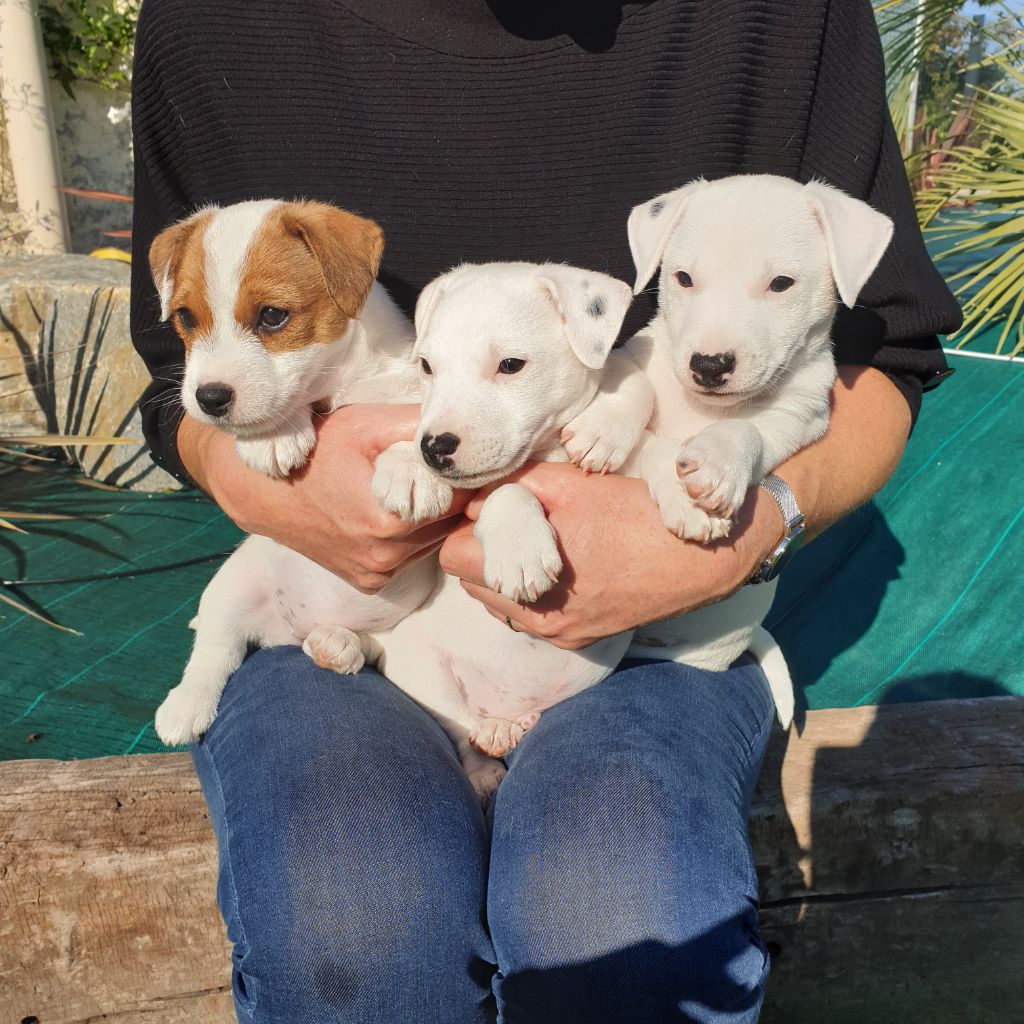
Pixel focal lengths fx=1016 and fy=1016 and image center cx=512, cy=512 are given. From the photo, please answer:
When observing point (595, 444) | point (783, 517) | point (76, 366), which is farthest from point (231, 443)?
point (76, 366)

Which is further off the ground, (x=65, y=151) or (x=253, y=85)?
(x=253, y=85)

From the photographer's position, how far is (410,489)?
1994 mm

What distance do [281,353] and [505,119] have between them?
0.86 meters

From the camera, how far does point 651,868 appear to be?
5.74ft

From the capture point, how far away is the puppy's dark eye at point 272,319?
2.20 m

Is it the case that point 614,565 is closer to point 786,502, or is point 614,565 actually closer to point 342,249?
point 786,502

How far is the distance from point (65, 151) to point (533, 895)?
7.16 metres

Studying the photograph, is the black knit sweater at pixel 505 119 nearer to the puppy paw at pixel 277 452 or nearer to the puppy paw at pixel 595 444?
the puppy paw at pixel 277 452

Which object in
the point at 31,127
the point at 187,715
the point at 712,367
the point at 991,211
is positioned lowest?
the point at 31,127

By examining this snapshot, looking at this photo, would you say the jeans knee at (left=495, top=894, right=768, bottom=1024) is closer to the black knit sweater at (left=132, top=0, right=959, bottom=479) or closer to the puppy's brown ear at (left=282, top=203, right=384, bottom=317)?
the puppy's brown ear at (left=282, top=203, right=384, bottom=317)

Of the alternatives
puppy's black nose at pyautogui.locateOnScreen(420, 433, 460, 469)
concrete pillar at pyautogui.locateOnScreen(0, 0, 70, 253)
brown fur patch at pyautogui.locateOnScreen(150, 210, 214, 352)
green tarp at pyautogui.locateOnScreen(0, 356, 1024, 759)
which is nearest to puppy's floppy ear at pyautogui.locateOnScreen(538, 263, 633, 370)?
puppy's black nose at pyautogui.locateOnScreen(420, 433, 460, 469)

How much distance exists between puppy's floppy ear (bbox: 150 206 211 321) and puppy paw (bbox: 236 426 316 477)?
0.39 meters

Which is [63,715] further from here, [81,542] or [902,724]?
[902,724]

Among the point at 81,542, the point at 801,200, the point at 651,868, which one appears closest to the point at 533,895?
the point at 651,868
